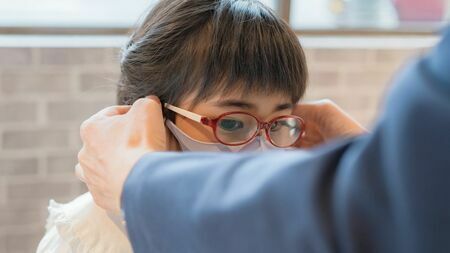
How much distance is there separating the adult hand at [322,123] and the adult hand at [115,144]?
427 millimetres

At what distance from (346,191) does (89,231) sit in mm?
841

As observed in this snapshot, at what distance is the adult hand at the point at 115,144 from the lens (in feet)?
2.57

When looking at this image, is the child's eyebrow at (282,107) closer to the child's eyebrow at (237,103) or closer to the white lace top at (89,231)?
the child's eyebrow at (237,103)

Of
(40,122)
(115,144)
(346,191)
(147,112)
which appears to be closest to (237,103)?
(147,112)

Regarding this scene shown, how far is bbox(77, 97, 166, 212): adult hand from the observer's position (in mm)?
784

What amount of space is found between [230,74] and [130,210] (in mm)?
561

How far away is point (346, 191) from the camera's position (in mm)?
427

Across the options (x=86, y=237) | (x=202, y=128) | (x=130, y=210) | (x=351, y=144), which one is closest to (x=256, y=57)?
(x=202, y=128)

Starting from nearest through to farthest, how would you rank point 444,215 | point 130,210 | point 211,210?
point 444,215 < point 211,210 < point 130,210

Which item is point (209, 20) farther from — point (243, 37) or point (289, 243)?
point (289, 243)

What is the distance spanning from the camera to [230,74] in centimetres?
113

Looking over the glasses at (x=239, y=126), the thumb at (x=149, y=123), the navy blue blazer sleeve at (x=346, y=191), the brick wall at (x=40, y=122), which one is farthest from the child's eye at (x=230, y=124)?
the brick wall at (x=40, y=122)

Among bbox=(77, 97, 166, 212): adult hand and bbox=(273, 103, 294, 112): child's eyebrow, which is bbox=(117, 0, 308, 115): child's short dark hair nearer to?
bbox=(273, 103, 294, 112): child's eyebrow

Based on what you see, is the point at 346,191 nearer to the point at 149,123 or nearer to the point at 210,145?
the point at 149,123
